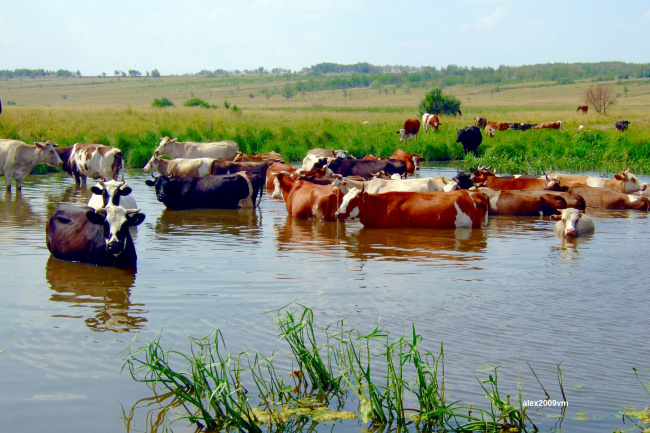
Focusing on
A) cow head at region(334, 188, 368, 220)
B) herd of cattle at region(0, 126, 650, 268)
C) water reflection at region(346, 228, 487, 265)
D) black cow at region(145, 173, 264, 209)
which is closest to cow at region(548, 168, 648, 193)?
herd of cattle at region(0, 126, 650, 268)

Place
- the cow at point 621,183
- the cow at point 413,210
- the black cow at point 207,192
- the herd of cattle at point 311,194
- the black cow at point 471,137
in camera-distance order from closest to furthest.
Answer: the herd of cattle at point 311,194 → the cow at point 413,210 → the black cow at point 207,192 → the cow at point 621,183 → the black cow at point 471,137

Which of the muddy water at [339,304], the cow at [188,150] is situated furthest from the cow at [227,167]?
the muddy water at [339,304]

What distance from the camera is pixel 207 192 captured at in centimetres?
1476

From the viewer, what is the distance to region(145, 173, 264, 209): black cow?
1461cm

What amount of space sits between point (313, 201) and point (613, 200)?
20.4 ft

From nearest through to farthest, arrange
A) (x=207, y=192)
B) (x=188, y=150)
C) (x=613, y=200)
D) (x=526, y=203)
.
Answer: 1. (x=526, y=203)
2. (x=207, y=192)
3. (x=613, y=200)
4. (x=188, y=150)

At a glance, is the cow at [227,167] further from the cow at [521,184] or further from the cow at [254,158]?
the cow at [521,184]

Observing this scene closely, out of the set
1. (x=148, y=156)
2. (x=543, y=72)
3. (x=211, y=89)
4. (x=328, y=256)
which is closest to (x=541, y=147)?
(x=148, y=156)

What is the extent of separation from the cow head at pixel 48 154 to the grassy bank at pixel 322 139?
4.30 meters

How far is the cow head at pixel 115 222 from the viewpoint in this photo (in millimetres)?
8656

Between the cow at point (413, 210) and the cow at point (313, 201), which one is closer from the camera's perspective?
the cow at point (413, 210)

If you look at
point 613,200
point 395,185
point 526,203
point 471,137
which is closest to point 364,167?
point 395,185

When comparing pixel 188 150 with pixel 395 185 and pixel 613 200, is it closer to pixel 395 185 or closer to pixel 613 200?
pixel 395 185

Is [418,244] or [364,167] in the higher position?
[364,167]
